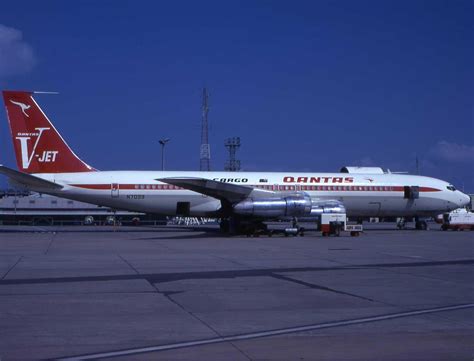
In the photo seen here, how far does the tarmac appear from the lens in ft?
23.7

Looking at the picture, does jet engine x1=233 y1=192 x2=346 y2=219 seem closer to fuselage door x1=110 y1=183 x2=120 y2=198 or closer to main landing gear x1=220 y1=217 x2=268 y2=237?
main landing gear x1=220 y1=217 x2=268 y2=237

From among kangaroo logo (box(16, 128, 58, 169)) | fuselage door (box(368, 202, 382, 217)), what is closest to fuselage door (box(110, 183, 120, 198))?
kangaroo logo (box(16, 128, 58, 169))

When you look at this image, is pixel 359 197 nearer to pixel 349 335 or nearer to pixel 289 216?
pixel 289 216

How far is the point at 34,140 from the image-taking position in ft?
119

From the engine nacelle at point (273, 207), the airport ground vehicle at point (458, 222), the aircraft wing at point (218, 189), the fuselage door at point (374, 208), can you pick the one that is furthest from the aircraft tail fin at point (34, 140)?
the airport ground vehicle at point (458, 222)

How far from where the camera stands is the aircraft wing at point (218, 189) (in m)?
32.8

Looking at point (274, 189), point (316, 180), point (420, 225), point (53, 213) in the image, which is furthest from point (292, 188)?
point (53, 213)

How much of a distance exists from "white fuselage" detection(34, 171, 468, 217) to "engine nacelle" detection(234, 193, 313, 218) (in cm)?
412

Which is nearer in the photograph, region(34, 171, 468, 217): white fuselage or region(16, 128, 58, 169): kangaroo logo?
region(16, 128, 58, 169): kangaroo logo

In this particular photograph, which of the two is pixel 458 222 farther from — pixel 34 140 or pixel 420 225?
pixel 34 140

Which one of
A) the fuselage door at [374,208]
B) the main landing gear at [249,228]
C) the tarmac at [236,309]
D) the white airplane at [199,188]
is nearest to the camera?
the tarmac at [236,309]

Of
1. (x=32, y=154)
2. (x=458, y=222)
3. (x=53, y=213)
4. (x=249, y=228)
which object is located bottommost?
(x=249, y=228)

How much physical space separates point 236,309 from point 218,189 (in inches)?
945

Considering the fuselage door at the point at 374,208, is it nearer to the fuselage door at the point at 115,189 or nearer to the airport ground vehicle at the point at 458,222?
the airport ground vehicle at the point at 458,222
